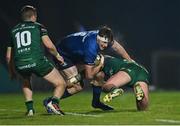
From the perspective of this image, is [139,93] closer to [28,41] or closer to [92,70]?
[92,70]

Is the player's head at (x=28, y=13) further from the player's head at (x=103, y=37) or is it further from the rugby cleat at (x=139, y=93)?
the rugby cleat at (x=139, y=93)

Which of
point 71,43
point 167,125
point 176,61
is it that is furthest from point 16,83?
point 167,125

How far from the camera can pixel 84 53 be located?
1095 centimetres

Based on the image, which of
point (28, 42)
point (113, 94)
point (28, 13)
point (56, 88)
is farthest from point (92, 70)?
point (28, 13)

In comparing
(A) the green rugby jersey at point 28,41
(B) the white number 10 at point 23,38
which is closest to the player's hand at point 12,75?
(A) the green rugby jersey at point 28,41

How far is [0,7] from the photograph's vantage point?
968 inches

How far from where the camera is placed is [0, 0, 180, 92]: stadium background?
1001 inches

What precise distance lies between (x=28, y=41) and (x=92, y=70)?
1.27m

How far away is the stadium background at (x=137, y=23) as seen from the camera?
2542 cm

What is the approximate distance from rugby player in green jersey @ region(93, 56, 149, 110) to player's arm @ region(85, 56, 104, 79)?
114 millimetres

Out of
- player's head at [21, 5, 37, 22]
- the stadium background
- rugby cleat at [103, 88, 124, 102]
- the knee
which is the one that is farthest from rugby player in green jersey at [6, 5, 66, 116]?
the stadium background

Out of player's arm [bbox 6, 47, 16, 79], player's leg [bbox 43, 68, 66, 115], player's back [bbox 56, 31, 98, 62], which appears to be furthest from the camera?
player's back [bbox 56, 31, 98, 62]

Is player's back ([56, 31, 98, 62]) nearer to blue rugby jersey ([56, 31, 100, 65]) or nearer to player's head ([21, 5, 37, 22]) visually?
blue rugby jersey ([56, 31, 100, 65])

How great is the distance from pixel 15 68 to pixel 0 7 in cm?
1455
